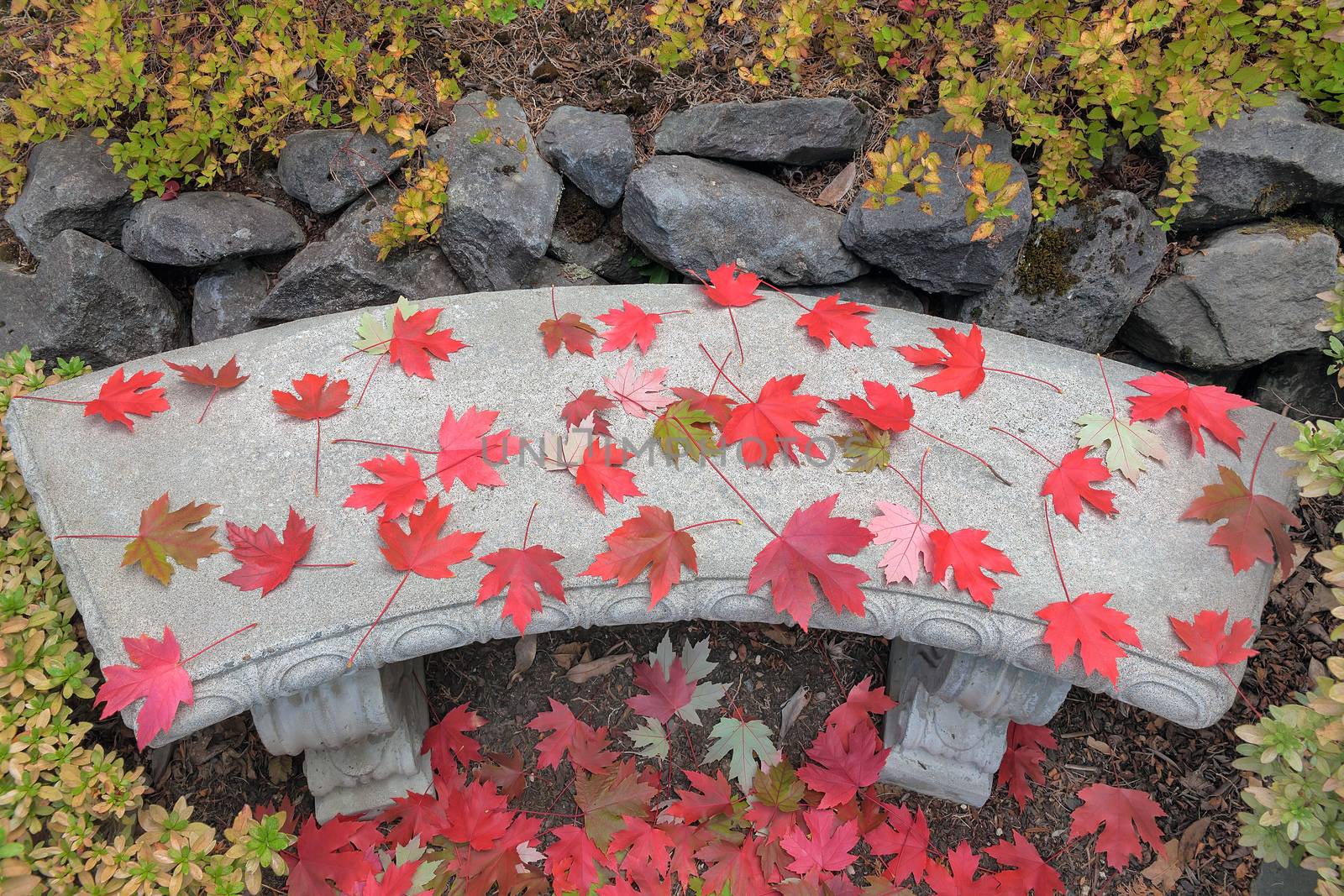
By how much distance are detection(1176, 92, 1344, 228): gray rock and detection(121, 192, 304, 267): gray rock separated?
2.75 metres

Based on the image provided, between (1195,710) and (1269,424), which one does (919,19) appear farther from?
(1195,710)

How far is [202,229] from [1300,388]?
3.38 m

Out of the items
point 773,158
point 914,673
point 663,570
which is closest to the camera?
point 663,570

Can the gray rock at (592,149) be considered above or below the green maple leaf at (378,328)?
above

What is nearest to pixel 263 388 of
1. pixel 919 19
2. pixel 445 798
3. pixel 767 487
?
pixel 445 798

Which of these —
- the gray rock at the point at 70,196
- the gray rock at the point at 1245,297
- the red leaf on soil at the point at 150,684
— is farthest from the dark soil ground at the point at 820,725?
the gray rock at the point at 70,196

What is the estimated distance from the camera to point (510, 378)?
205 centimetres

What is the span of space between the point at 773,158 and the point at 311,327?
145 centimetres

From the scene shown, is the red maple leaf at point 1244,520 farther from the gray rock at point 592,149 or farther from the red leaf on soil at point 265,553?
the red leaf on soil at point 265,553

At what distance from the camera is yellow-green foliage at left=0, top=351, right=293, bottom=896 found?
1.58m

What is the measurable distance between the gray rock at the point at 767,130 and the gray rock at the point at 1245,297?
1053 mm

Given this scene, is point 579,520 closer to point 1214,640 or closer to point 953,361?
point 953,361

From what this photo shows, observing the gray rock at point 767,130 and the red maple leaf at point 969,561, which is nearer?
the red maple leaf at point 969,561

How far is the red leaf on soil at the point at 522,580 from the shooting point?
164 cm
